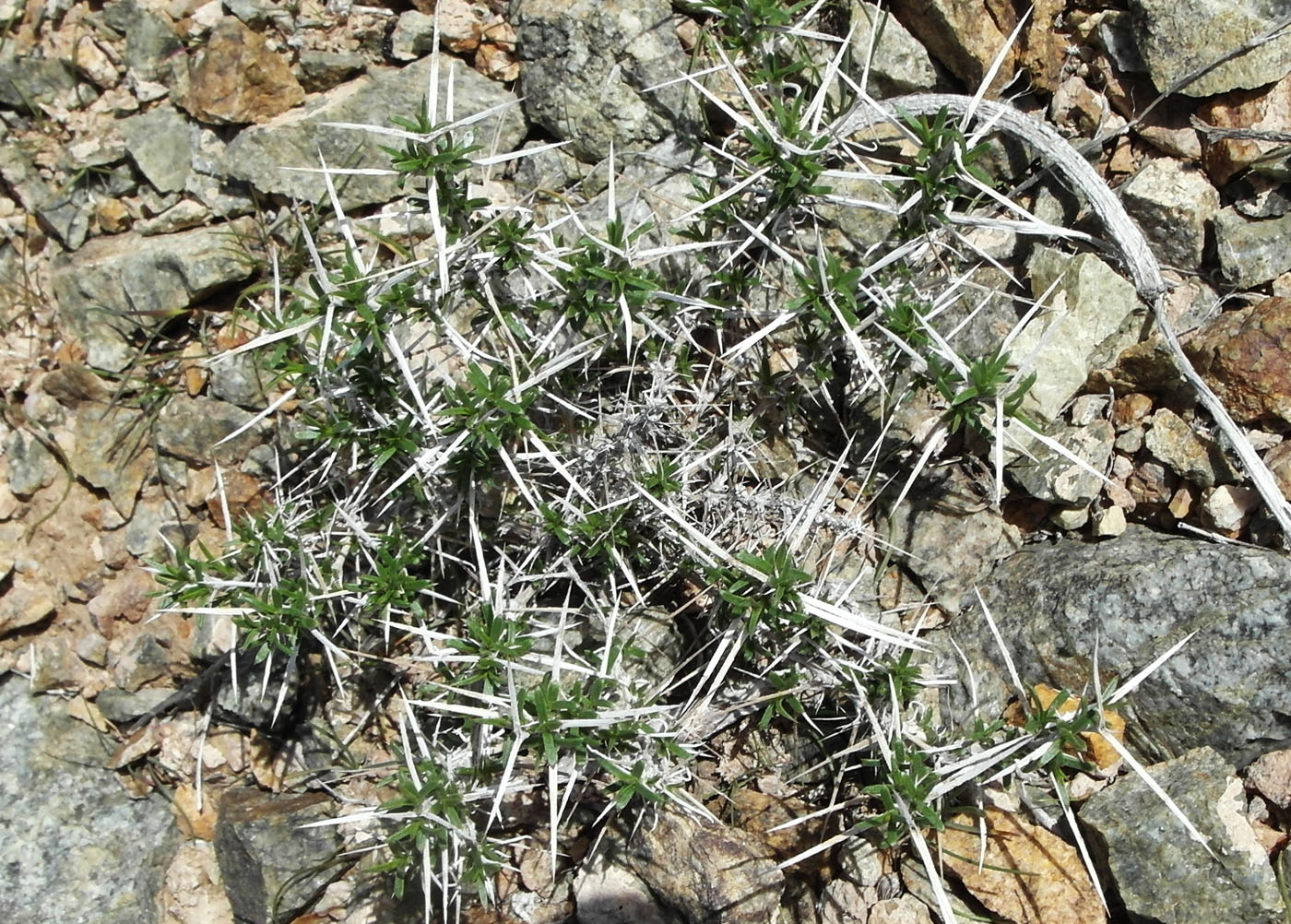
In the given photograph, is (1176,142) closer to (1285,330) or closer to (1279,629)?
(1285,330)

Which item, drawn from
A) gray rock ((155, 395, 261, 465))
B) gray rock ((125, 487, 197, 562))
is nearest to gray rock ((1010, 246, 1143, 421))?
gray rock ((155, 395, 261, 465))

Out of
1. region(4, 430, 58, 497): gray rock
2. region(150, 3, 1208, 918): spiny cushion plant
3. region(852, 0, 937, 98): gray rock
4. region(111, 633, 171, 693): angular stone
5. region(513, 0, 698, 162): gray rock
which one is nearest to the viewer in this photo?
region(150, 3, 1208, 918): spiny cushion plant

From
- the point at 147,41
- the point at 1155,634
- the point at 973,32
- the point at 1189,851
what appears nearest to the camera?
the point at 1189,851

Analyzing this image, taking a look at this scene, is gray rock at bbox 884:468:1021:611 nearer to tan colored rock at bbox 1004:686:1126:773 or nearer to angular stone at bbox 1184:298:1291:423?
tan colored rock at bbox 1004:686:1126:773

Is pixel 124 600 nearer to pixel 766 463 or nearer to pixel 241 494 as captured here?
pixel 241 494

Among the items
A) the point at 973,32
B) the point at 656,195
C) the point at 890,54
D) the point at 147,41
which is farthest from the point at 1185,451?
the point at 147,41

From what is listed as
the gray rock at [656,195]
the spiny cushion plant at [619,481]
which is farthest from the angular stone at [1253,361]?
the gray rock at [656,195]

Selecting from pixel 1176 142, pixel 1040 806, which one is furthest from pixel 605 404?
pixel 1176 142
